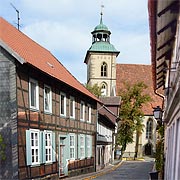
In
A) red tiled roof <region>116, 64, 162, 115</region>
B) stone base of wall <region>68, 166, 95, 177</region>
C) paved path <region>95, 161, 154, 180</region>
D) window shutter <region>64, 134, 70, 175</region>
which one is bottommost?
paved path <region>95, 161, 154, 180</region>

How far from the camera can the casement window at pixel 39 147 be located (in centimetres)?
1184

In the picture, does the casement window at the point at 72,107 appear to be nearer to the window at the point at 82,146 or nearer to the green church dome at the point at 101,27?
the window at the point at 82,146

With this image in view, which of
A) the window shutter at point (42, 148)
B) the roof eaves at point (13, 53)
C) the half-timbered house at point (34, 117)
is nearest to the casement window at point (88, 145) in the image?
the half-timbered house at point (34, 117)

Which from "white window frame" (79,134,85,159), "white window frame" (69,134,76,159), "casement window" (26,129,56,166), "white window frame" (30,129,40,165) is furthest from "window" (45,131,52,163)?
"white window frame" (79,134,85,159)

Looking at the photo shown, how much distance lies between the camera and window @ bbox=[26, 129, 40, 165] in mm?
11781

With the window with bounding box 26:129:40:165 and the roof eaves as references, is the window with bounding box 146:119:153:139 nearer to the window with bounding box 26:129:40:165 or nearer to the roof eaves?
the window with bounding box 26:129:40:165

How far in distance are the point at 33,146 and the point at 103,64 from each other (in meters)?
37.7

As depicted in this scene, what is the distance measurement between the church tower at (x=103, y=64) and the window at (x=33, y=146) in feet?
117

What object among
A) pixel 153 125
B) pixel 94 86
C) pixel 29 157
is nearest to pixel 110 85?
pixel 94 86

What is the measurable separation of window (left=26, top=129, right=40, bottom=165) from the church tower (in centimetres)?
3559

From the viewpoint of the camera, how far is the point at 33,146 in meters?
12.4

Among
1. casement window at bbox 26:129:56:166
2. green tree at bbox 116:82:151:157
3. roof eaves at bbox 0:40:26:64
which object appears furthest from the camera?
green tree at bbox 116:82:151:157

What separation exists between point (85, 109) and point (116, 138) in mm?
20929

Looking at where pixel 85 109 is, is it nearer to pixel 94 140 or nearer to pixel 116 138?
pixel 94 140
